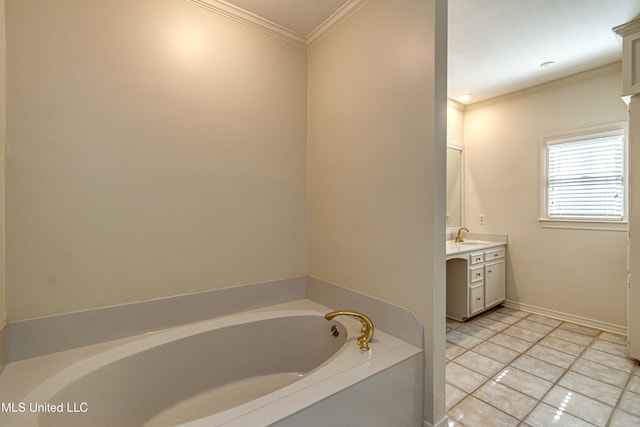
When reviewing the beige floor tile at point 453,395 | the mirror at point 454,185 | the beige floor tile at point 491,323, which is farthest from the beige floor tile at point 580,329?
the beige floor tile at point 453,395

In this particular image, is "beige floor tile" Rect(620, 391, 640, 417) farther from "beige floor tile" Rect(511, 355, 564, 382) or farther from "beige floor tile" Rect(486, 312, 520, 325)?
"beige floor tile" Rect(486, 312, 520, 325)

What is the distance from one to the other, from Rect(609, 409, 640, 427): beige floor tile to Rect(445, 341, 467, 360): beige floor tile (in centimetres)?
87

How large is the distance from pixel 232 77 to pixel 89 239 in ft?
4.24

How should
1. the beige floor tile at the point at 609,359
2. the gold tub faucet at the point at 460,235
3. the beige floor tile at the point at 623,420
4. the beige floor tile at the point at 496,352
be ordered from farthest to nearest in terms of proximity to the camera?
1. the gold tub faucet at the point at 460,235
2. the beige floor tile at the point at 496,352
3. the beige floor tile at the point at 609,359
4. the beige floor tile at the point at 623,420

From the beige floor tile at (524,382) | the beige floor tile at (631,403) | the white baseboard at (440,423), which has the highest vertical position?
the white baseboard at (440,423)

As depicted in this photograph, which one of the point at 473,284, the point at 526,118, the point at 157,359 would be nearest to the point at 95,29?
the point at 157,359

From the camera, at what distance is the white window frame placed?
2562mm

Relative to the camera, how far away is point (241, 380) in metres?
1.67

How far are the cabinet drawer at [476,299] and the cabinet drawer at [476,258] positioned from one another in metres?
0.27

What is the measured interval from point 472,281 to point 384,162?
2.06m

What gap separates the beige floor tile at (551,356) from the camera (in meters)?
2.09

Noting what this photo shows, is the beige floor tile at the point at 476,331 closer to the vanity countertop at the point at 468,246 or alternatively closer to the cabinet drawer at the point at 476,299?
the cabinet drawer at the point at 476,299

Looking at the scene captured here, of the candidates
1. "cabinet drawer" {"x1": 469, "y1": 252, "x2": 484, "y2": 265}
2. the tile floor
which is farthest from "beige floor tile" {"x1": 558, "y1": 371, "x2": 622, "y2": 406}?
"cabinet drawer" {"x1": 469, "y1": 252, "x2": 484, "y2": 265}

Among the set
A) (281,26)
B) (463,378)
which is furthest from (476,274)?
(281,26)
